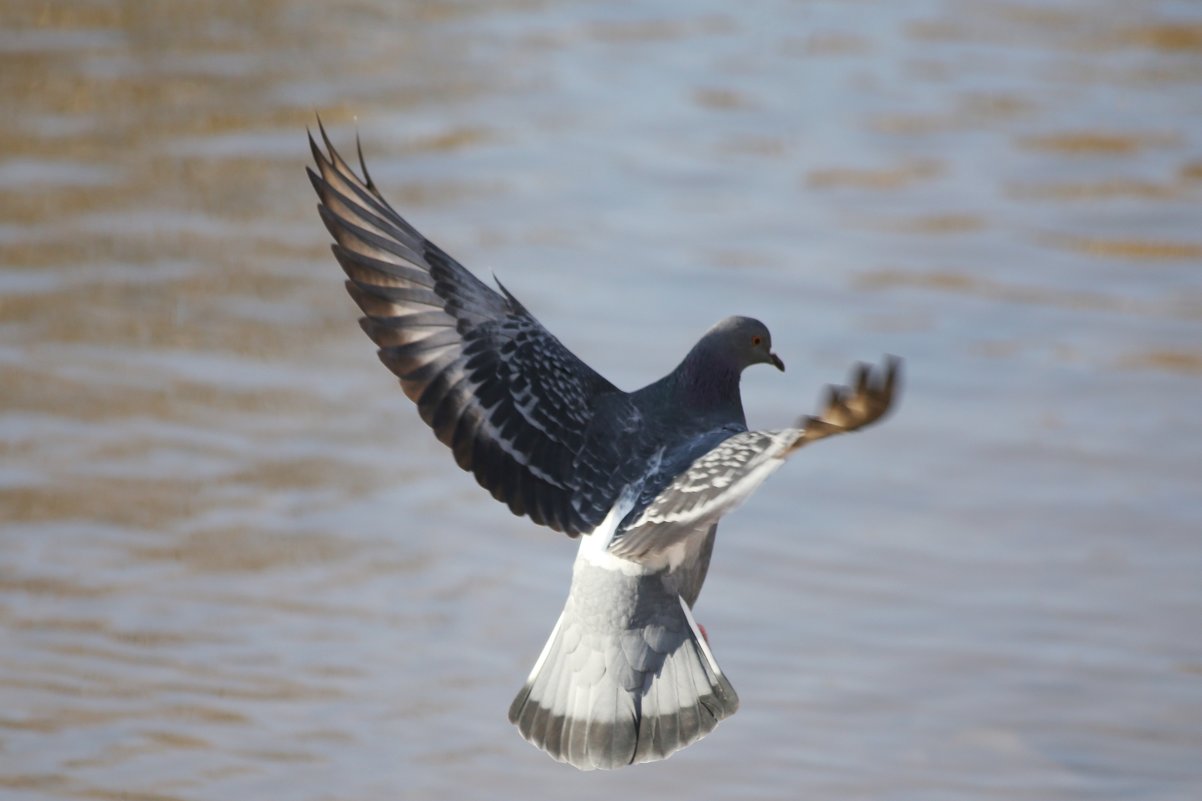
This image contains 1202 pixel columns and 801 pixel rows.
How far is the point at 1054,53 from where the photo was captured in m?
13.6

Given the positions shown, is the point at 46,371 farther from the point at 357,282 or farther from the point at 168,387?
the point at 357,282

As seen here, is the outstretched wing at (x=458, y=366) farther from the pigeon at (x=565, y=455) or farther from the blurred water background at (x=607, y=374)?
the blurred water background at (x=607, y=374)

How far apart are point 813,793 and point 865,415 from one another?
10.0 ft

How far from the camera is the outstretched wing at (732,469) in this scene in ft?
12.8

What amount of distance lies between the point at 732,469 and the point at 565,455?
0.94 m

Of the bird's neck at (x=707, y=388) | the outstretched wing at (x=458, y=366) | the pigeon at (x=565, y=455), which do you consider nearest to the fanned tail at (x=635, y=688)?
the pigeon at (x=565, y=455)

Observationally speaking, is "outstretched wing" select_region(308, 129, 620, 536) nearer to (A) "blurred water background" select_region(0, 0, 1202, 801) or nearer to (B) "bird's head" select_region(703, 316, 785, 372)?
(B) "bird's head" select_region(703, 316, 785, 372)

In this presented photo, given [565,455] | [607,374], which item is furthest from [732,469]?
[607,374]

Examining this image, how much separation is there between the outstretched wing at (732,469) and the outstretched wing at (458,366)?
38 cm

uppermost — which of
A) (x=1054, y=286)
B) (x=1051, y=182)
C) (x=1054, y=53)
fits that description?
(x=1054, y=53)

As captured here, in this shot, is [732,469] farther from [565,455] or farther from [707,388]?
[707,388]

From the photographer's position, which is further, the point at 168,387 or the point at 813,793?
the point at 168,387

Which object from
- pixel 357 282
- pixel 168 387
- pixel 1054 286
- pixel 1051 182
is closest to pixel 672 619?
pixel 357 282

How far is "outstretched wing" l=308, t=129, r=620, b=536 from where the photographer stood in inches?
212
